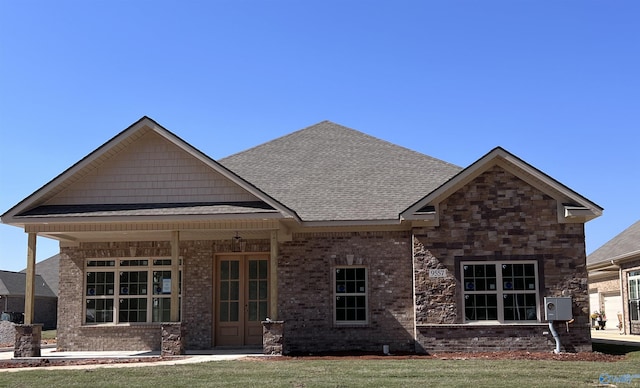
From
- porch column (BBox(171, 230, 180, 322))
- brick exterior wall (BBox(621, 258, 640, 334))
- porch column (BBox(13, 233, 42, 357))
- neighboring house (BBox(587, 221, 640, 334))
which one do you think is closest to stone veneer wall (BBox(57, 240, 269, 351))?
porch column (BBox(171, 230, 180, 322))

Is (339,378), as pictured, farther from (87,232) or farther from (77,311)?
(77,311)

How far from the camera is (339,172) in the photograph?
22.0m

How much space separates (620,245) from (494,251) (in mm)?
12719

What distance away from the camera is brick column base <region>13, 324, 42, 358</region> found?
56.0 ft

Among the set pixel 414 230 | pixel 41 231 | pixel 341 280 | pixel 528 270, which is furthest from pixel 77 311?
pixel 528 270

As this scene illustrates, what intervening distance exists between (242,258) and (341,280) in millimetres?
2837

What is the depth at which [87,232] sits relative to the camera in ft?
57.9

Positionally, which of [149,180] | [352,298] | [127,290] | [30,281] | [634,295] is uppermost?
[149,180]

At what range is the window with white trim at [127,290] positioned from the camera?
19.9 meters

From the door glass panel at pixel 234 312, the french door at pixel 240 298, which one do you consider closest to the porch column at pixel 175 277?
the french door at pixel 240 298

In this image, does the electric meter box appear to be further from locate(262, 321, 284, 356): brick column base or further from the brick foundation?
→ locate(262, 321, 284, 356): brick column base

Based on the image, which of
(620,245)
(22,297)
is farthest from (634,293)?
(22,297)

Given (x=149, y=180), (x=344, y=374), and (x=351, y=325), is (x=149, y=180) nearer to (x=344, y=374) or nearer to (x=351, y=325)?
(x=351, y=325)

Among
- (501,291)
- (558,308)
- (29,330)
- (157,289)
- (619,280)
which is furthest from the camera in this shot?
(619,280)
